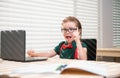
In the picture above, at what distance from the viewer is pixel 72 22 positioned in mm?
2420

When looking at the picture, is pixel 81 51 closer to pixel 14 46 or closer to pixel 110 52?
pixel 14 46

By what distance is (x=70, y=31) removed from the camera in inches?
92.2

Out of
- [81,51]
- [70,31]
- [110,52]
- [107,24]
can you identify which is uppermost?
[107,24]

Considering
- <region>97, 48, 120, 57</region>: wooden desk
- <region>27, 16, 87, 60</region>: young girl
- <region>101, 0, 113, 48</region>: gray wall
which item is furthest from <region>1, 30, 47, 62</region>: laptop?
<region>101, 0, 113, 48</region>: gray wall

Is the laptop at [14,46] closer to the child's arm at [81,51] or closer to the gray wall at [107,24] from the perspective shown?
the child's arm at [81,51]

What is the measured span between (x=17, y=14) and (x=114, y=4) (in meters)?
2.18

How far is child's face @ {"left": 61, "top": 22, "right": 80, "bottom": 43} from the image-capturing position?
2316 mm

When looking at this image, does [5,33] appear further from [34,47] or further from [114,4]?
[114,4]

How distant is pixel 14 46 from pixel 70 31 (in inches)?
31.7

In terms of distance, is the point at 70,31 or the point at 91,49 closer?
the point at 91,49

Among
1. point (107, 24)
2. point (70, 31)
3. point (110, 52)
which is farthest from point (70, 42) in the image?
point (107, 24)

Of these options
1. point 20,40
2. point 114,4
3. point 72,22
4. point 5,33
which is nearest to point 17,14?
point 72,22

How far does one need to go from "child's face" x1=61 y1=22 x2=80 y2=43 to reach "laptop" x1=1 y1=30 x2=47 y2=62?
701mm

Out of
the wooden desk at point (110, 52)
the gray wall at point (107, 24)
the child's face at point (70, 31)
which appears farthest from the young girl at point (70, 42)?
the gray wall at point (107, 24)
